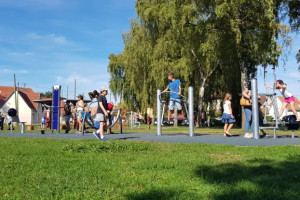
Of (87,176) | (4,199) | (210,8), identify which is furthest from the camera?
(210,8)

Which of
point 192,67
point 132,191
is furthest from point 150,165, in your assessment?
point 192,67

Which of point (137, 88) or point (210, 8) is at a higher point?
point (210, 8)

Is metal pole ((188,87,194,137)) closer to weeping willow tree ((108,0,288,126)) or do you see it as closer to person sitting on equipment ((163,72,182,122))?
person sitting on equipment ((163,72,182,122))

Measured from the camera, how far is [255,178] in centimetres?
412

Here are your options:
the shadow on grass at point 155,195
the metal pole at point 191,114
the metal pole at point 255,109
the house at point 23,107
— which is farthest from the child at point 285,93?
the house at point 23,107

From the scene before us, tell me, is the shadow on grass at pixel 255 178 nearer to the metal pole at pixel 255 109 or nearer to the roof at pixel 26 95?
the metal pole at pixel 255 109

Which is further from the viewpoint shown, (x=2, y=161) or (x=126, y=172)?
(x=2, y=161)

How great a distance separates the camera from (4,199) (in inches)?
129

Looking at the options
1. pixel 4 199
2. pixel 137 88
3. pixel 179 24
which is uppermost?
pixel 179 24

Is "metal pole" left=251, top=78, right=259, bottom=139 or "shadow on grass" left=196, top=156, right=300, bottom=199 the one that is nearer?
"shadow on grass" left=196, top=156, right=300, bottom=199

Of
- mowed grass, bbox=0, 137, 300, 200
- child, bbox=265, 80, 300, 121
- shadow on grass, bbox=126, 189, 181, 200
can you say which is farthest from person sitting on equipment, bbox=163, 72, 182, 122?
shadow on grass, bbox=126, 189, 181, 200

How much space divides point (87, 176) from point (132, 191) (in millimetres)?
910

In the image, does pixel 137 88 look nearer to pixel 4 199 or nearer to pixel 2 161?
pixel 2 161

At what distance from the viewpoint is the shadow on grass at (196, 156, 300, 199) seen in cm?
342
